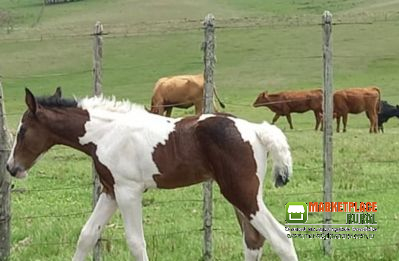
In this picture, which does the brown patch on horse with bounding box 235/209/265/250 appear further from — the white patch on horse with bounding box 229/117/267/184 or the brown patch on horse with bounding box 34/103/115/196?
the brown patch on horse with bounding box 34/103/115/196

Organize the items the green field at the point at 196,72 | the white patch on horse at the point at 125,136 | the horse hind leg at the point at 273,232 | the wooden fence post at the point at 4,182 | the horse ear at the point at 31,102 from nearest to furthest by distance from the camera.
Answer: the horse hind leg at the point at 273,232, the white patch on horse at the point at 125,136, the horse ear at the point at 31,102, the wooden fence post at the point at 4,182, the green field at the point at 196,72

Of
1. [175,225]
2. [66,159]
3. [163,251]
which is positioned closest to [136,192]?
[163,251]

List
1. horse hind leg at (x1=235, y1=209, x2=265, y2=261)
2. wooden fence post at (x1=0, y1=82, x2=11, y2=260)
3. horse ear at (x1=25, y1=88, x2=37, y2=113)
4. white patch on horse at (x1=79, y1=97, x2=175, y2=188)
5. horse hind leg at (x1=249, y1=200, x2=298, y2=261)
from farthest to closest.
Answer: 1. wooden fence post at (x1=0, y1=82, x2=11, y2=260)
2. horse hind leg at (x1=235, y1=209, x2=265, y2=261)
3. horse ear at (x1=25, y1=88, x2=37, y2=113)
4. white patch on horse at (x1=79, y1=97, x2=175, y2=188)
5. horse hind leg at (x1=249, y1=200, x2=298, y2=261)

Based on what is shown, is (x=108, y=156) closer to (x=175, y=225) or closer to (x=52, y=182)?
(x=175, y=225)

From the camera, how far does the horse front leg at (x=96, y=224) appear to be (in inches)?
323

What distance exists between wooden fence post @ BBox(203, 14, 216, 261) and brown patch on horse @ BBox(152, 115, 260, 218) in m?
1.47

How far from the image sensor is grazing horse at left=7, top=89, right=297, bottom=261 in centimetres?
792

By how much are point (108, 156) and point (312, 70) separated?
37782 millimetres

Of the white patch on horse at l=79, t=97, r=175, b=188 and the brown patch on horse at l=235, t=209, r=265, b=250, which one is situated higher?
the white patch on horse at l=79, t=97, r=175, b=188

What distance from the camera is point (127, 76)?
150ft

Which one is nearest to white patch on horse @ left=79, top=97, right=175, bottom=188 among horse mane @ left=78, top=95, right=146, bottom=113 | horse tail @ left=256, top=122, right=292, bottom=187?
horse mane @ left=78, top=95, right=146, bottom=113

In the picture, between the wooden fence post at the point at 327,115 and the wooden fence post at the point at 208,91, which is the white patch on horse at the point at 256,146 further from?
the wooden fence post at the point at 327,115

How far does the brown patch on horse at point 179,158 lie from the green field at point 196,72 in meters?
1.92

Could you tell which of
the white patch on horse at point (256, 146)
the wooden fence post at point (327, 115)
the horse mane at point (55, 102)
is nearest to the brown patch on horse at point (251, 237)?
the white patch on horse at point (256, 146)
